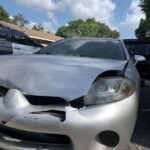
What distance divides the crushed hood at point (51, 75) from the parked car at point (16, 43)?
590 centimetres

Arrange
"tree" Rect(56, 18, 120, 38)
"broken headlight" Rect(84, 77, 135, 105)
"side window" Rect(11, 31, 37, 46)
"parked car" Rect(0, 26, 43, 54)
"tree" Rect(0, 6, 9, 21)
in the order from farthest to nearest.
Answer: "tree" Rect(56, 18, 120, 38)
"tree" Rect(0, 6, 9, 21)
"side window" Rect(11, 31, 37, 46)
"parked car" Rect(0, 26, 43, 54)
"broken headlight" Rect(84, 77, 135, 105)

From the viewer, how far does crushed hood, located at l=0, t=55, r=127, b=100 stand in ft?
10.7

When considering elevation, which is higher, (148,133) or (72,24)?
(72,24)

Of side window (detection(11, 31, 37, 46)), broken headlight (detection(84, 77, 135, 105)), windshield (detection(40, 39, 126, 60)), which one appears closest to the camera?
broken headlight (detection(84, 77, 135, 105))

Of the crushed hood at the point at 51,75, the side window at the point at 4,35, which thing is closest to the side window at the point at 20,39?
the side window at the point at 4,35

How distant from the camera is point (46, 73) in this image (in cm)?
347

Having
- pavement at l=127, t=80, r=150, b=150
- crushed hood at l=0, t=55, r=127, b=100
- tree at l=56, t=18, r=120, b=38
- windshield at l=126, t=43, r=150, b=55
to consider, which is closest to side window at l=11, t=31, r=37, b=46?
windshield at l=126, t=43, r=150, b=55

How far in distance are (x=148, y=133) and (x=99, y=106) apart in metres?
2.17

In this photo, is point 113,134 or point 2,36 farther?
point 2,36

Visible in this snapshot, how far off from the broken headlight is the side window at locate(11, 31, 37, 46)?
23.1 ft

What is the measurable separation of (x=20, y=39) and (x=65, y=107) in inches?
297

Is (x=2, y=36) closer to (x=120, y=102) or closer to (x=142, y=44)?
(x=142, y=44)

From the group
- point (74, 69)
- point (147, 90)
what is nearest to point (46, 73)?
point (74, 69)

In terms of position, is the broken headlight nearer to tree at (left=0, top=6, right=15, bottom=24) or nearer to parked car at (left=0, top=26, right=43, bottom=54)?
parked car at (left=0, top=26, right=43, bottom=54)
